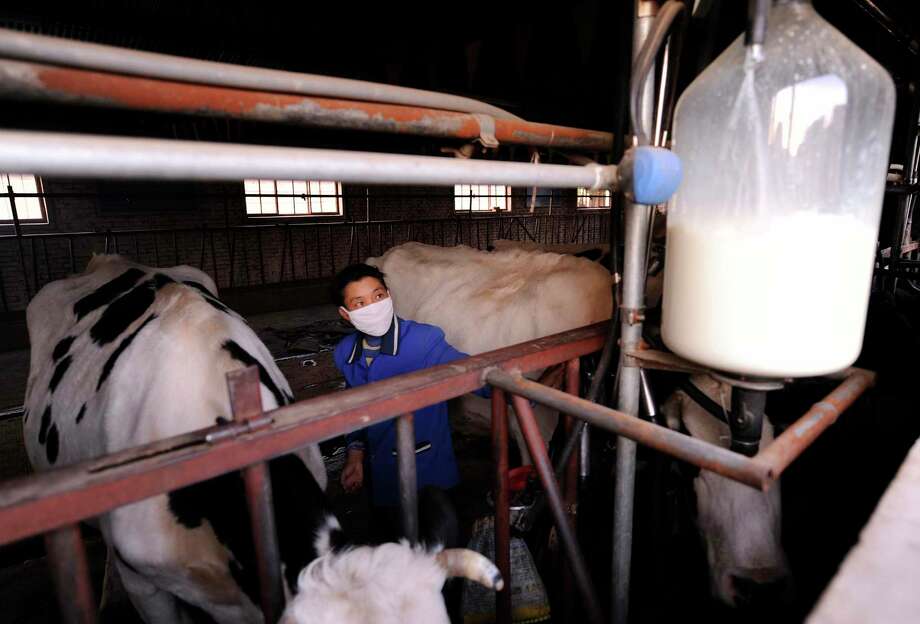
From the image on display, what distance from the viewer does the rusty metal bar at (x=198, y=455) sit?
2.65 ft

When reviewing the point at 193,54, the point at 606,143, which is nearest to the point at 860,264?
the point at 606,143

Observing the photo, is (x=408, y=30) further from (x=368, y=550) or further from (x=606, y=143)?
(x=368, y=550)

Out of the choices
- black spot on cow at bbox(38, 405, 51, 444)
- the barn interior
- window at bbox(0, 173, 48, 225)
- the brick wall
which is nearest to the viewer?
the barn interior

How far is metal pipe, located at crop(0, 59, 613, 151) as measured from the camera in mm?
729

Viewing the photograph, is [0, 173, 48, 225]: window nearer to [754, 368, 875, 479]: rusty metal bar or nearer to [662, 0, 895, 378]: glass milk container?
[662, 0, 895, 378]: glass milk container

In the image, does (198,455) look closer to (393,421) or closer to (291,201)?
(393,421)

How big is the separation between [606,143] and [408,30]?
7.93ft

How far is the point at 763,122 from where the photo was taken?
101 centimetres

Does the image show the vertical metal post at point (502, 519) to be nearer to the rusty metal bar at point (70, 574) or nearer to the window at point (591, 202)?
the rusty metal bar at point (70, 574)

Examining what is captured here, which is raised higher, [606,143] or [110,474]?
[606,143]

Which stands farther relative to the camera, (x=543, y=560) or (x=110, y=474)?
(x=543, y=560)

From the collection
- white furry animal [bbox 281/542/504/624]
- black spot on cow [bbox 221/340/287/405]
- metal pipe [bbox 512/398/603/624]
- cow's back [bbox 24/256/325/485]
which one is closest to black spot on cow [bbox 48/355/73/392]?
cow's back [bbox 24/256/325/485]

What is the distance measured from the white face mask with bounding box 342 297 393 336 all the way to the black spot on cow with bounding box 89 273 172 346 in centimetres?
116

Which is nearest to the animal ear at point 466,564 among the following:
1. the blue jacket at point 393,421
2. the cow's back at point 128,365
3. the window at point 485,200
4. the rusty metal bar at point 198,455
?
the rusty metal bar at point 198,455
